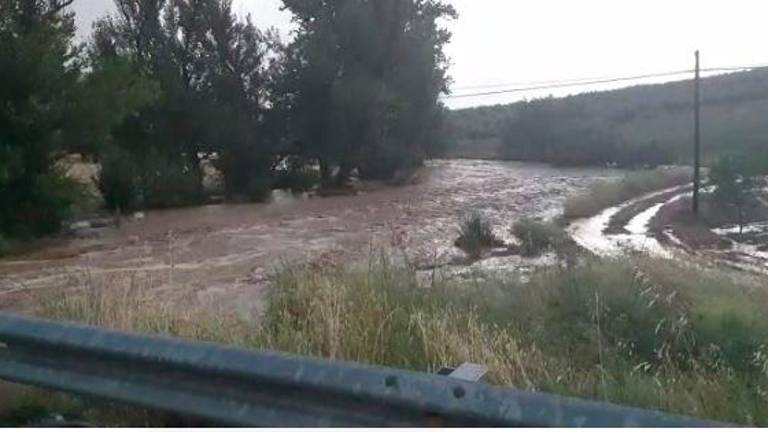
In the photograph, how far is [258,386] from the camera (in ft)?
16.7

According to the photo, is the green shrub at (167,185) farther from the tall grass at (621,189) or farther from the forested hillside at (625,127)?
the forested hillside at (625,127)

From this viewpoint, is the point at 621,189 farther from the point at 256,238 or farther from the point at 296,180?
the point at 256,238

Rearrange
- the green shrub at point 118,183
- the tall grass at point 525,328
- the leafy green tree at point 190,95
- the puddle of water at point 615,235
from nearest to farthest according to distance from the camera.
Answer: the tall grass at point 525,328 → the puddle of water at point 615,235 → the green shrub at point 118,183 → the leafy green tree at point 190,95

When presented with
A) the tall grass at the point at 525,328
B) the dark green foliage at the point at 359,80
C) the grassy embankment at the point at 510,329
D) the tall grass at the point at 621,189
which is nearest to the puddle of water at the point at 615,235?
the tall grass at the point at 621,189

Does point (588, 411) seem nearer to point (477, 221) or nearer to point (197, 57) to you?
point (477, 221)

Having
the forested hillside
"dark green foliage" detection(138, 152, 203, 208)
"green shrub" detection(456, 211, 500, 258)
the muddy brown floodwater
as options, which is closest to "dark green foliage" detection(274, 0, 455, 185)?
the muddy brown floodwater

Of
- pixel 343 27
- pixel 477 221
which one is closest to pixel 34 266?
pixel 477 221

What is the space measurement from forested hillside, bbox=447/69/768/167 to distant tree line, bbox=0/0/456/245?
897 centimetres

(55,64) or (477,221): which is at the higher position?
(55,64)

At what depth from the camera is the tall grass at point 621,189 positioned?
41.0 metres

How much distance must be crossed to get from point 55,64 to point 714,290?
1897 cm

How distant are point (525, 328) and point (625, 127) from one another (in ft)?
233

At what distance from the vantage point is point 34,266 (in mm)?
23125

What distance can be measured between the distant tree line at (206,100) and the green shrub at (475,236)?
10328 mm
